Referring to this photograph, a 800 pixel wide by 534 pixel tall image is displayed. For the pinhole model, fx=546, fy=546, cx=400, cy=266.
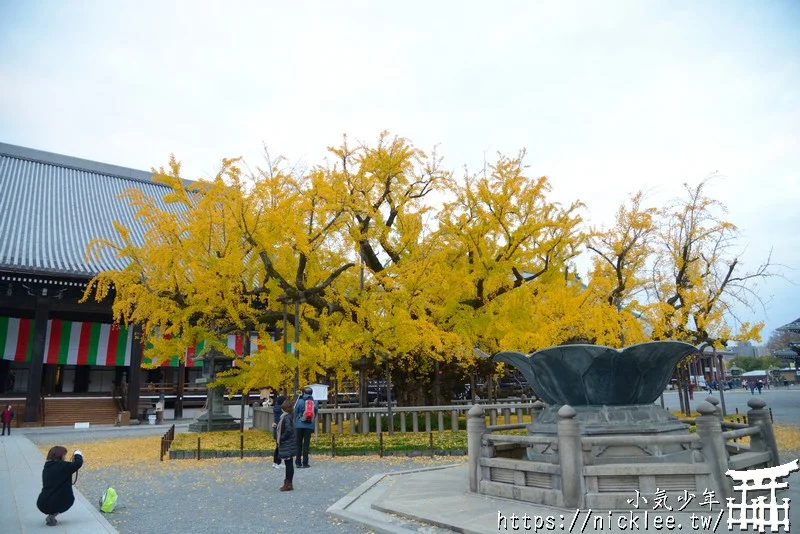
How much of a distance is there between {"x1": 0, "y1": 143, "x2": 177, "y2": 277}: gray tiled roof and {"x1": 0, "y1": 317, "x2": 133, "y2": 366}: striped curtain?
4.10 m

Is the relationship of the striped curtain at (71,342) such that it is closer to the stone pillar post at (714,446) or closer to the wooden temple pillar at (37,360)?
the wooden temple pillar at (37,360)

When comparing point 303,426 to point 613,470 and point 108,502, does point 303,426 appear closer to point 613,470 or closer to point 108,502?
point 108,502

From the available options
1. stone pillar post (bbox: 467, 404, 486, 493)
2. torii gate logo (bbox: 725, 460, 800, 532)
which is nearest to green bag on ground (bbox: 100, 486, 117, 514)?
stone pillar post (bbox: 467, 404, 486, 493)

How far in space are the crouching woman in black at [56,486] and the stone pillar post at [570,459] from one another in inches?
249

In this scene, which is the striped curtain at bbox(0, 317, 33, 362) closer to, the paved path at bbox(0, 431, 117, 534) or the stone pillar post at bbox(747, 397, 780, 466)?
the paved path at bbox(0, 431, 117, 534)

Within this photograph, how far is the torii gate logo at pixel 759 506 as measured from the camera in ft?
20.1

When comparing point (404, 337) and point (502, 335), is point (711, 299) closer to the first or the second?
point (502, 335)

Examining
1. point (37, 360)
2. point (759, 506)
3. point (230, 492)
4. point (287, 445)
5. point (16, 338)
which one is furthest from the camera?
point (16, 338)

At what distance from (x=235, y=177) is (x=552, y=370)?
9.60 meters

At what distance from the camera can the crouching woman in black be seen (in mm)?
7121

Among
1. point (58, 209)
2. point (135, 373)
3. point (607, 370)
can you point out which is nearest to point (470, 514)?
point (607, 370)

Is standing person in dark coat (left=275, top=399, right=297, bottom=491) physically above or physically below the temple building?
below

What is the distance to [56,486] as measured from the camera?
7.17 m

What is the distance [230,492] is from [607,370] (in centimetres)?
659
